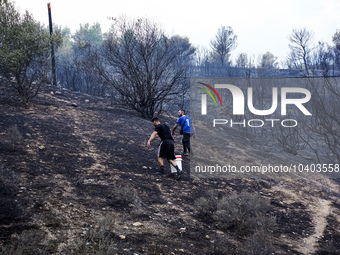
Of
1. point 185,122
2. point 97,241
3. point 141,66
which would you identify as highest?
point 141,66

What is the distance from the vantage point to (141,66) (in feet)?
55.6

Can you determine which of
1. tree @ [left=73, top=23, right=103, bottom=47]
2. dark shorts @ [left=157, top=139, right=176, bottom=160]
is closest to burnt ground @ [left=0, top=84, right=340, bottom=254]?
dark shorts @ [left=157, top=139, right=176, bottom=160]

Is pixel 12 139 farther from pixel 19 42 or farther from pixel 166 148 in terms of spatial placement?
pixel 19 42

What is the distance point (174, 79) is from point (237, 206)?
10.7m

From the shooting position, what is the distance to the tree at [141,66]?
16453 millimetres

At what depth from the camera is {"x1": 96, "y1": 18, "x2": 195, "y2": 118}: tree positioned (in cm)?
1645

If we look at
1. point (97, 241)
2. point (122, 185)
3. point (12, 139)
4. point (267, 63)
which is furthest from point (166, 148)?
point (267, 63)

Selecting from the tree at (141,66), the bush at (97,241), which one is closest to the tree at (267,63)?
the tree at (141,66)

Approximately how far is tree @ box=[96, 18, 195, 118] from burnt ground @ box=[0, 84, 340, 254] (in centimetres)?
404

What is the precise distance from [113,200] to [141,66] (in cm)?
1144

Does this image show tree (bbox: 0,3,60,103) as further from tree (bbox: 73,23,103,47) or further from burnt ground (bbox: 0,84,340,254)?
tree (bbox: 73,23,103,47)

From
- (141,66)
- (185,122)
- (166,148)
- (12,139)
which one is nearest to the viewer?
(12,139)

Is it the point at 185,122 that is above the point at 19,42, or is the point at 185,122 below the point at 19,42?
below

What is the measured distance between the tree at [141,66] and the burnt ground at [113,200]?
4.04 metres
